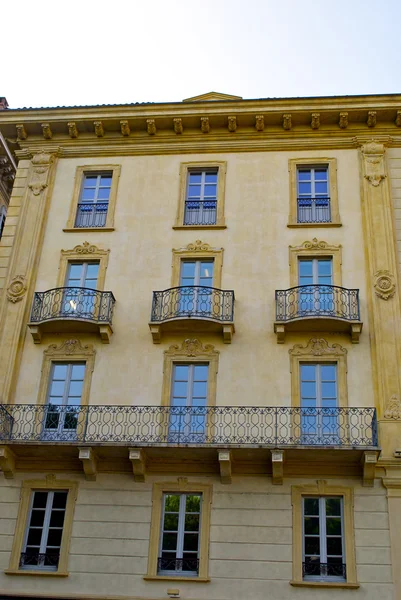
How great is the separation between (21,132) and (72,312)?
7247 millimetres

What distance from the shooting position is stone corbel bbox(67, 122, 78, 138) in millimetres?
23234

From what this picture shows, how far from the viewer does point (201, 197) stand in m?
22.3

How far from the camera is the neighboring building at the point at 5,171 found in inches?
980

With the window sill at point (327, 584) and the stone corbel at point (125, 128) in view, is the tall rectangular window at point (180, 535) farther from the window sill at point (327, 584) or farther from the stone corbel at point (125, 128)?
the stone corbel at point (125, 128)

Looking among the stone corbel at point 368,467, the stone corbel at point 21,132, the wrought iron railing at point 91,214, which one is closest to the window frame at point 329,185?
the wrought iron railing at point 91,214

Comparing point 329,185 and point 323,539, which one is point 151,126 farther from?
point 323,539

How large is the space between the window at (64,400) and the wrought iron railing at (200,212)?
5.58 meters

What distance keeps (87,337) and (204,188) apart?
6193mm

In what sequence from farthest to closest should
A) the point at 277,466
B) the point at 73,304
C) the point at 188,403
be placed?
1. the point at 73,304
2. the point at 188,403
3. the point at 277,466

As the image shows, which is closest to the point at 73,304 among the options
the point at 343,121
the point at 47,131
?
the point at 47,131

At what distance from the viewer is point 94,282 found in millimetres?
20953

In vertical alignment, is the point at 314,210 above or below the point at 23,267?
above

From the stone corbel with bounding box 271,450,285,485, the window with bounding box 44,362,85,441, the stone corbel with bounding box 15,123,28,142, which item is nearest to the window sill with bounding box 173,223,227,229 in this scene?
the window with bounding box 44,362,85,441

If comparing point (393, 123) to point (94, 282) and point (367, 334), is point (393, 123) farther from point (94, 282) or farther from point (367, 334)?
point (94, 282)
